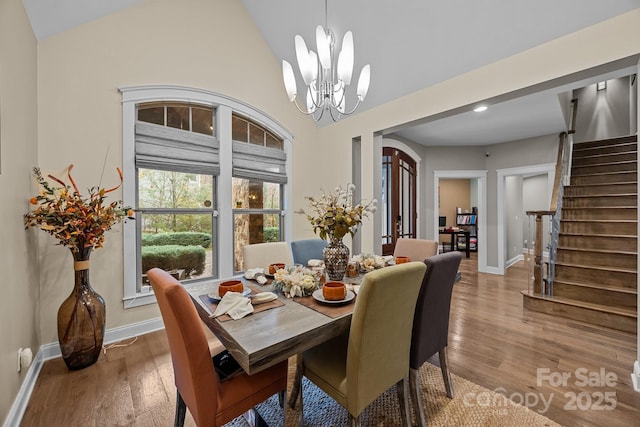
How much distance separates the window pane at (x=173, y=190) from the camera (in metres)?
2.75

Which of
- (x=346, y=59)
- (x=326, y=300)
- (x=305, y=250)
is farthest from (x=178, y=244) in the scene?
(x=346, y=59)

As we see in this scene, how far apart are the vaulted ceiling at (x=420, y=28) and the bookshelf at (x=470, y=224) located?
175 inches

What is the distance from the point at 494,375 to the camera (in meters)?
2.02

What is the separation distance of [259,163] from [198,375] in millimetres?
2797

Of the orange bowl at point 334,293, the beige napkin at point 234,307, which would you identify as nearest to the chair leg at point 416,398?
the orange bowl at point 334,293

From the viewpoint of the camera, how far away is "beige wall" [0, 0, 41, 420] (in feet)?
4.90

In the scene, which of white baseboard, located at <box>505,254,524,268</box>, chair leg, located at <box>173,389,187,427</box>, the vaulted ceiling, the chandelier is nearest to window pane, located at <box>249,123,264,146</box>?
the vaulted ceiling

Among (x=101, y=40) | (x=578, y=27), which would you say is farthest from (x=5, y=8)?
(x=578, y=27)

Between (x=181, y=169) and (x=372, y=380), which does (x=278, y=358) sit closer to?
(x=372, y=380)

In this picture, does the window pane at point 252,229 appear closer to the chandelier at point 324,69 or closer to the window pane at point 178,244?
the window pane at point 178,244

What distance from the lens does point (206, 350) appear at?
42.5 inches

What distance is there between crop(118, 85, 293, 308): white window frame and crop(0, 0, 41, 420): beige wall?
24.1 inches

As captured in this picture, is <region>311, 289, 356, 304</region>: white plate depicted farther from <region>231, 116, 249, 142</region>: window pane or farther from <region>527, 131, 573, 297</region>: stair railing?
<region>527, 131, 573, 297</region>: stair railing

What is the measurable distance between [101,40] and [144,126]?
0.79 m
